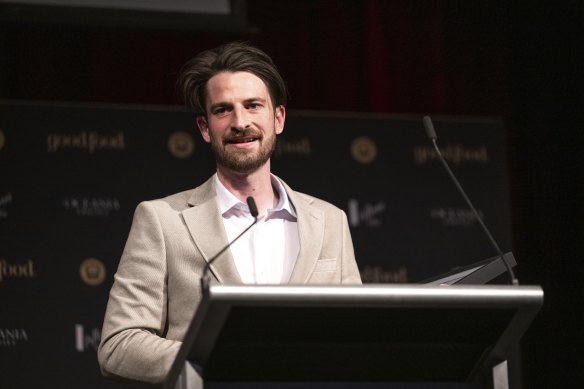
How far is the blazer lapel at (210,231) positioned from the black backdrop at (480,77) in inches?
82.8

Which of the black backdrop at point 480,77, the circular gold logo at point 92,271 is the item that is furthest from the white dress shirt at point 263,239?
the black backdrop at point 480,77

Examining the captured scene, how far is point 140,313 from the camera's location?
243 cm

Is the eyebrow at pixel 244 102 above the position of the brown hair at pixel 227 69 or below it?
below

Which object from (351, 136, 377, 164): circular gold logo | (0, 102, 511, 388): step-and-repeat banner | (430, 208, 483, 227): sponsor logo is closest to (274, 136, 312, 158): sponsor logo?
(0, 102, 511, 388): step-and-repeat banner

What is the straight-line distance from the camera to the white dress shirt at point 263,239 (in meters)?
2.60

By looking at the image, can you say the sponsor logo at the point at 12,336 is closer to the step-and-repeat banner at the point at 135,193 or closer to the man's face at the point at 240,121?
the step-and-repeat banner at the point at 135,193

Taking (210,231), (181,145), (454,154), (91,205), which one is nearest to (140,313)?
(210,231)

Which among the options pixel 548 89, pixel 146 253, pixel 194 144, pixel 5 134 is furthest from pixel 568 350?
pixel 146 253

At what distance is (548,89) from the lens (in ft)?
16.4

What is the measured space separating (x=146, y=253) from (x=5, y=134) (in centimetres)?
182

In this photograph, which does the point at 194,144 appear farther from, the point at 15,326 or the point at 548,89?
the point at 548,89

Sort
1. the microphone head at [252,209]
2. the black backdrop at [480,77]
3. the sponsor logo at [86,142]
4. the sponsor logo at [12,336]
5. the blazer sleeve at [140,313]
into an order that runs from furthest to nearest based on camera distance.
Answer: the black backdrop at [480,77], the sponsor logo at [86,142], the sponsor logo at [12,336], the blazer sleeve at [140,313], the microphone head at [252,209]

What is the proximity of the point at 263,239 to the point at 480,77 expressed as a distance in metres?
2.65

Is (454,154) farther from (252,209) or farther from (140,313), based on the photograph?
(252,209)
